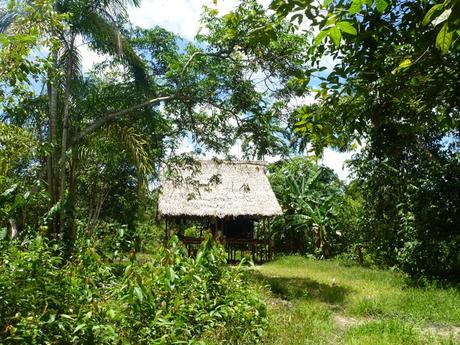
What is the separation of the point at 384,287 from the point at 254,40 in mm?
9190

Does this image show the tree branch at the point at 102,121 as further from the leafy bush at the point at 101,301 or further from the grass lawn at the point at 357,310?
the leafy bush at the point at 101,301

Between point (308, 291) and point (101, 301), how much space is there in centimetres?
741

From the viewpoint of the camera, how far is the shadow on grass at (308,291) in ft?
30.2

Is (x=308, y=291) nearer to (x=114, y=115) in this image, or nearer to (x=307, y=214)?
(x=114, y=115)

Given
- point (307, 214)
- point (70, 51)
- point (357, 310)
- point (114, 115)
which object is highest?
point (70, 51)

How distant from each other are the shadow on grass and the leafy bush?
17.4 feet

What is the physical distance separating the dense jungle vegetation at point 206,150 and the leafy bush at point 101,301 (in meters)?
0.01

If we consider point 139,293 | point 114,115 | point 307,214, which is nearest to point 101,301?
point 139,293

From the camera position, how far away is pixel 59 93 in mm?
8961

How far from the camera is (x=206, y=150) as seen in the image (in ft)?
32.4

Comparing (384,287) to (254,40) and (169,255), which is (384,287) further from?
(254,40)

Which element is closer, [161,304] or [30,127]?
[161,304]

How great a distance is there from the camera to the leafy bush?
9.45ft

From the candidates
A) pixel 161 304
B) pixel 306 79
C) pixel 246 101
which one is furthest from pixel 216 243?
pixel 246 101
